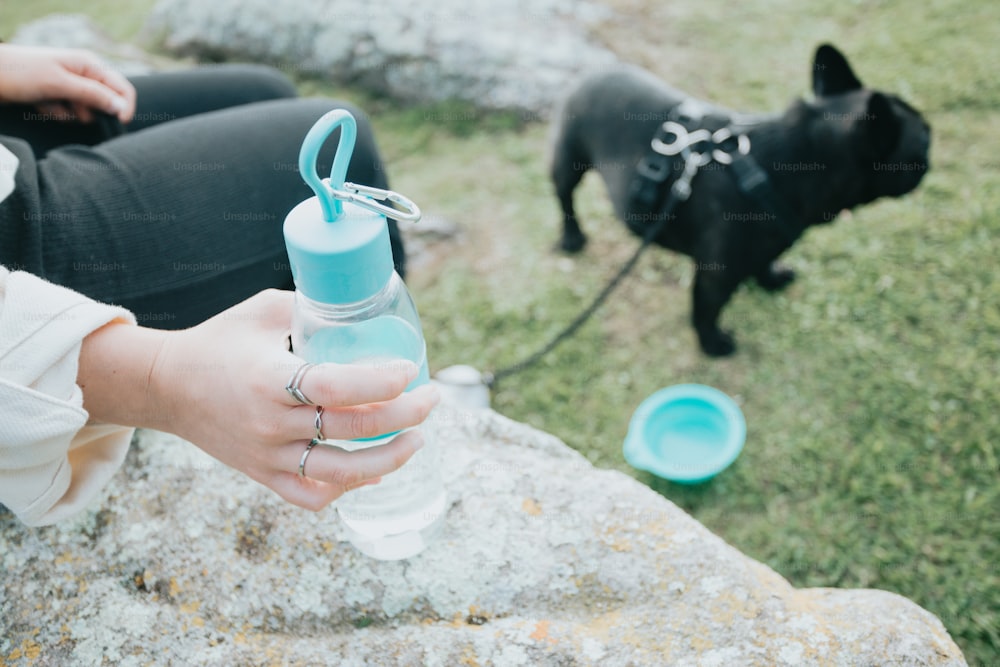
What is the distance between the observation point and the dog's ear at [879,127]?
2.29 m

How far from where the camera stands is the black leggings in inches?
50.8

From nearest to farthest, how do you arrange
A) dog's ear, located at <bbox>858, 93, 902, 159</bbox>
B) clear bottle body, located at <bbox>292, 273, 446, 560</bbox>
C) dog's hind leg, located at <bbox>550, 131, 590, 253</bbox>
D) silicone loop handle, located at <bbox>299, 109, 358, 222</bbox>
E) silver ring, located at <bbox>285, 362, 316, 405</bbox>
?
silicone loop handle, located at <bbox>299, 109, 358, 222</bbox> → silver ring, located at <bbox>285, 362, 316, 405</bbox> → clear bottle body, located at <bbox>292, 273, 446, 560</bbox> → dog's ear, located at <bbox>858, 93, 902, 159</bbox> → dog's hind leg, located at <bbox>550, 131, 590, 253</bbox>

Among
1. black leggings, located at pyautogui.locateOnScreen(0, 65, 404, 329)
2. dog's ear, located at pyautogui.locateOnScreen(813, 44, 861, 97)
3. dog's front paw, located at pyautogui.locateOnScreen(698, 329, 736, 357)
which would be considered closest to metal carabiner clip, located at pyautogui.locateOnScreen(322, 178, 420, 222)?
black leggings, located at pyautogui.locateOnScreen(0, 65, 404, 329)

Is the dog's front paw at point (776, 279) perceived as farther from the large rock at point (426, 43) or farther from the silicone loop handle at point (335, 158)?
the silicone loop handle at point (335, 158)

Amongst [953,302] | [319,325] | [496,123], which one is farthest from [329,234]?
[496,123]

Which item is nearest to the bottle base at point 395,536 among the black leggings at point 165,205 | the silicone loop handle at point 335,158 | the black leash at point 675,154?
the black leggings at point 165,205

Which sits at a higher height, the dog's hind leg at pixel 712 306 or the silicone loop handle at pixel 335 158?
the silicone loop handle at pixel 335 158

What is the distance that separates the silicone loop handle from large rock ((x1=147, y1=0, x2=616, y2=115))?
364cm

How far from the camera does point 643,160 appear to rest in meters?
2.72

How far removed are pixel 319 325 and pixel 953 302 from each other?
9.50ft

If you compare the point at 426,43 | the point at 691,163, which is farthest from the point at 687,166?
the point at 426,43

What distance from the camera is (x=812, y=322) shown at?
3.04 metres

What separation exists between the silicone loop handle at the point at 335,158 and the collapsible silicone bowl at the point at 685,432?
1.88 metres

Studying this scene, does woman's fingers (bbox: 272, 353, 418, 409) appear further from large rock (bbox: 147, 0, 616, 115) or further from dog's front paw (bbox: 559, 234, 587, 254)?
large rock (bbox: 147, 0, 616, 115)
